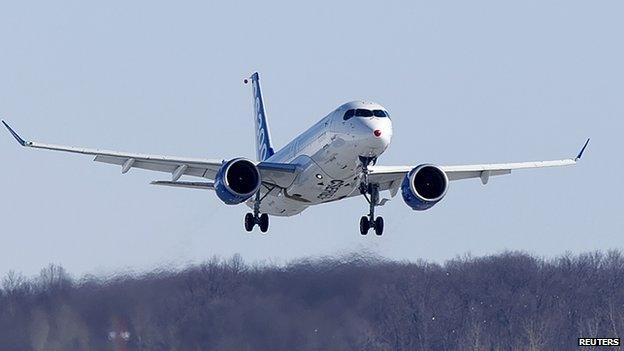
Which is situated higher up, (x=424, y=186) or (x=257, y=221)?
(x=424, y=186)

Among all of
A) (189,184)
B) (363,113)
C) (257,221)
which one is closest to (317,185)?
(363,113)

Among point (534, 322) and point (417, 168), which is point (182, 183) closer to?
point (417, 168)

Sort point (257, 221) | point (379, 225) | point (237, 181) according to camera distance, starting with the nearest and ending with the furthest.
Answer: point (237, 181) < point (379, 225) < point (257, 221)

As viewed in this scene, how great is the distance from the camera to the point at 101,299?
63312 millimetres

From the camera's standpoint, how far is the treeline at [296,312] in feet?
206

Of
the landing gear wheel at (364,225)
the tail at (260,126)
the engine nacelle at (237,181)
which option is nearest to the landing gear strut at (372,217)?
the landing gear wheel at (364,225)

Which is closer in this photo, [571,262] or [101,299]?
[101,299]

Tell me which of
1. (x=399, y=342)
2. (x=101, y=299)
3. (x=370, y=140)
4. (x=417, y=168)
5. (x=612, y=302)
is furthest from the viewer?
(x=612, y=302)

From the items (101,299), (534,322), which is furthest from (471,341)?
(101,299)

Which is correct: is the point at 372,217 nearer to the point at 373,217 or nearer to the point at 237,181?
the point at 373,217

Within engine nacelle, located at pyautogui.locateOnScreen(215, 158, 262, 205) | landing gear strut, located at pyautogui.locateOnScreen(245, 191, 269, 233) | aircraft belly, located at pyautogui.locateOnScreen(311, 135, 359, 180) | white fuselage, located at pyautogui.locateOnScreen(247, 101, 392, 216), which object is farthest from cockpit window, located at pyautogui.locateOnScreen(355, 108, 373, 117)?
landing gear strut, located at pyautogui.locateOnScreen(245, 191, 269, 233)

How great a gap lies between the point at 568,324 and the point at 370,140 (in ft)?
75.7

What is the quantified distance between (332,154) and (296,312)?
11512 millimetres

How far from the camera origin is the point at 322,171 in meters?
55.3
